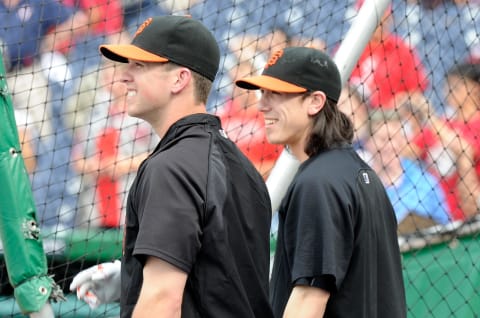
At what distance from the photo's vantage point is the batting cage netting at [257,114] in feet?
13.1

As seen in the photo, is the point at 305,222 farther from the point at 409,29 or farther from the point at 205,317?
the point at 409,29

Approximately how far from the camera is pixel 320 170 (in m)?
2.18

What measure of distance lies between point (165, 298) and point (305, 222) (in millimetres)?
587

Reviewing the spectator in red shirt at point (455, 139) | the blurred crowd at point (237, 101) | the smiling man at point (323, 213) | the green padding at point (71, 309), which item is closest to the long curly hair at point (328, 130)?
the smiling man at point (323, 213)

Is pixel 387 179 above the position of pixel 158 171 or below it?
below

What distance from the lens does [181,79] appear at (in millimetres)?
1875

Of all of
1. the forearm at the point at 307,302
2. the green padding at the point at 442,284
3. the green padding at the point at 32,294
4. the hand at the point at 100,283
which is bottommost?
the green padding at the point at 442,284

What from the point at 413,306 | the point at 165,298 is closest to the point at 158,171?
the point at 165,298

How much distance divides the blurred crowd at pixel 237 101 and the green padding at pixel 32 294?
1505 mm

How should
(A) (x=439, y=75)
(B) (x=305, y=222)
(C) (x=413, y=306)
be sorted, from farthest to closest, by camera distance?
(A) (x=439, y=75), (C) (x=413, y=306), (B) (x=305, y=222)

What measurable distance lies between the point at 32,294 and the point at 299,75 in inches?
38.3

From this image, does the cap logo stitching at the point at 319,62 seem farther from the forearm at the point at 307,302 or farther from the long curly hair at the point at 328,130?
the forearm at the point at 307,302

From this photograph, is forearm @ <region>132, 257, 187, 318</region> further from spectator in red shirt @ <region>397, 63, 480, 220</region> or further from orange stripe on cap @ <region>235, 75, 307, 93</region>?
spectator in red shirt @ <region>397, 63, 480, 220</region>

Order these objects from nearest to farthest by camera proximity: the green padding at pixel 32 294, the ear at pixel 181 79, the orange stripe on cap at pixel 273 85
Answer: the ear at pixel 181 79 → the orange stripe on cap at pixel 273 85 → the green padding at pixel 32 294
